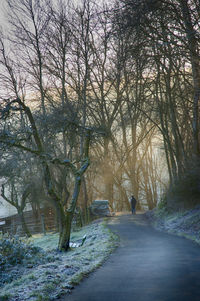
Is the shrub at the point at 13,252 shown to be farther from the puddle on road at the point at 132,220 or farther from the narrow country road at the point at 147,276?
the puddle on road at the point at 132,220

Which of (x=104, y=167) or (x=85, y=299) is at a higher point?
(x=104, y=167)

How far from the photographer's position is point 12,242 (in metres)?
10.8

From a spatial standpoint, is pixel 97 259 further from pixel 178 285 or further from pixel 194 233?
pixel 194 233

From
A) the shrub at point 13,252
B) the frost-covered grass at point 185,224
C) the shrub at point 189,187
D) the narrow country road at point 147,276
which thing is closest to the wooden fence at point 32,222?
the shrub at point 189,187

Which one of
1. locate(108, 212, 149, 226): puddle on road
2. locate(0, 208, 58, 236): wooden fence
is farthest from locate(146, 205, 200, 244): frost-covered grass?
locate(0, 208, 58, 236): wooden fence

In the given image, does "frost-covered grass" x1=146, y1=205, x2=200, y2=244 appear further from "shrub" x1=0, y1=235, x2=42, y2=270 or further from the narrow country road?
"shrub" x1=0, y1=235, x2=42, y2=270

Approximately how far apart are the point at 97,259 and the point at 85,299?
3911 mm

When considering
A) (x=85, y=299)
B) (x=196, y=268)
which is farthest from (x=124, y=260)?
(x=85, y=299)

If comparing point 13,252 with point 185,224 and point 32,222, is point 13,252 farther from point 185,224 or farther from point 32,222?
point 32,222

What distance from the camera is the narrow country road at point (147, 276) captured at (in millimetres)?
5457

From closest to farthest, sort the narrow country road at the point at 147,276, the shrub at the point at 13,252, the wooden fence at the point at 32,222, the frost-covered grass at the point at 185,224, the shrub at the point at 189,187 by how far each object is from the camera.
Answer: the narrow country road at the point at 147,276
the shrub at the point at 13,252
the frost-covered grass at the point at 185,224
the shrub at the point at 189,187
the wooden fence at the point at 32,222

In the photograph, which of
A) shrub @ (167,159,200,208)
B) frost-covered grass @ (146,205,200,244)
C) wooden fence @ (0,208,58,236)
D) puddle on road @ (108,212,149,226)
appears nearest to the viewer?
frost-covered grass @ (146,205,200,244)

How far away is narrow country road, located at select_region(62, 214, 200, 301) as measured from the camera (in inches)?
215

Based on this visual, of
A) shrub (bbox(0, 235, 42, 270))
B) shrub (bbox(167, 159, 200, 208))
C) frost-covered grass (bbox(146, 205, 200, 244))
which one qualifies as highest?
shrub (bbox(167, 159, 200, 208))
